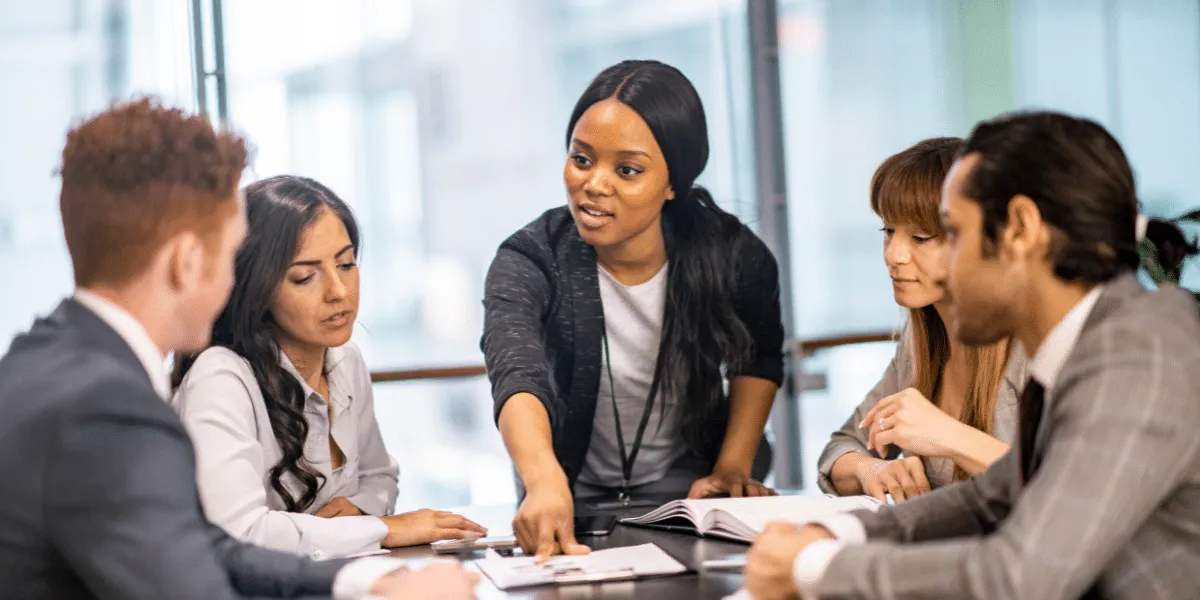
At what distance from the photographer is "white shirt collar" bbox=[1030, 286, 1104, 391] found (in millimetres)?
1273

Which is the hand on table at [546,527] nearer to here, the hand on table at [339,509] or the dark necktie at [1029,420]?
the hand on table at [339,509]

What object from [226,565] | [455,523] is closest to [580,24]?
[455,523]

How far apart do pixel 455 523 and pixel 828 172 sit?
120 inches

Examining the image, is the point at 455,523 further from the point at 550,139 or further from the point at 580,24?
the point at 580,24

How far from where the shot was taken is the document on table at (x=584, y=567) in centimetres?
158

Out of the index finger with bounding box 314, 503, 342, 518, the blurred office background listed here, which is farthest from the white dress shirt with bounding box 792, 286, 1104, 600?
the blurred office background

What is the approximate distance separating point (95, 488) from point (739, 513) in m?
1.01

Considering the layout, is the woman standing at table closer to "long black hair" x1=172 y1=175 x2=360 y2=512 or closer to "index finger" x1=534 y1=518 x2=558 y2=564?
"long black hair" x1=172 y1=175 x2=360 y2=512

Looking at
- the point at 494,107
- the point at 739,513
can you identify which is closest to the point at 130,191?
the point at 739,513

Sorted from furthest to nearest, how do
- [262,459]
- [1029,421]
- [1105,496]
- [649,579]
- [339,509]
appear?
[339,509] < [262,459] < [649,579] < [1029,421] < [1105,496]

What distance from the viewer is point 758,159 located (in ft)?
15.0

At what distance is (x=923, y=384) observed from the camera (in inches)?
88.0

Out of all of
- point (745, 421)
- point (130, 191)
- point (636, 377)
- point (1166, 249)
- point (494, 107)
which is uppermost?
point (494, 107)

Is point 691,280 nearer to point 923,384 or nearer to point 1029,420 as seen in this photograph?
point 923,384
